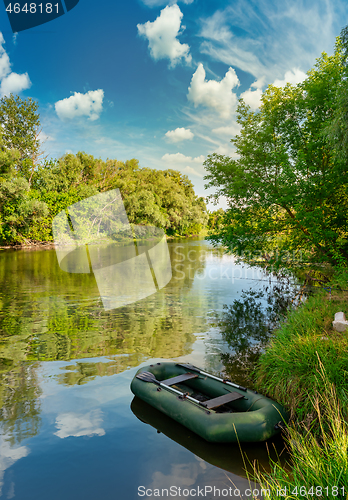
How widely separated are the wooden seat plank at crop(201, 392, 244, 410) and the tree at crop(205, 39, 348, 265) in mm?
5146

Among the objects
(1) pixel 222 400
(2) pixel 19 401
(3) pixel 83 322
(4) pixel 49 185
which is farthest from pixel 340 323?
(4) pixel 49 185

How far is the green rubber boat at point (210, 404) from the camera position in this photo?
4.11 meters

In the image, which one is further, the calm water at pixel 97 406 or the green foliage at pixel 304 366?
the green foliage at pixel 304 366

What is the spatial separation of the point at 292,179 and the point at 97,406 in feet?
24.8

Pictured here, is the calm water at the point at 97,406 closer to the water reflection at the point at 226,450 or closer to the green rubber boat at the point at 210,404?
the water reflection at the point at 226,450

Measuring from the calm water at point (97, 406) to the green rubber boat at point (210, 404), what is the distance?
1.01 feet

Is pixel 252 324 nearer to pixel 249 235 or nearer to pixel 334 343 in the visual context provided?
pixel 249 235

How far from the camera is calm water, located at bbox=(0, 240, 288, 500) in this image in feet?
12.6

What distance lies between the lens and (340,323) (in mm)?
5727

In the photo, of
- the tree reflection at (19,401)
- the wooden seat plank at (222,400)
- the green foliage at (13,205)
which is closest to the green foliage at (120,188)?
the green foliage at (13,205)

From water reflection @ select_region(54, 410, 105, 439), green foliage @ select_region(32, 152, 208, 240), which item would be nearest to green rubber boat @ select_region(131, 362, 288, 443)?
water reflection @ select_region(54, 410, 105, 439)

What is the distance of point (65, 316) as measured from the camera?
10438 millimetres

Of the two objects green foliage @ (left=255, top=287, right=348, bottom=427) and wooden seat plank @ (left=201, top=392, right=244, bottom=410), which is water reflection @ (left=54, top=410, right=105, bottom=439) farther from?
green foliage @ (left=255, top=287, right=348, bottom=427)

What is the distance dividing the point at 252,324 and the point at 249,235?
305 centimetres
